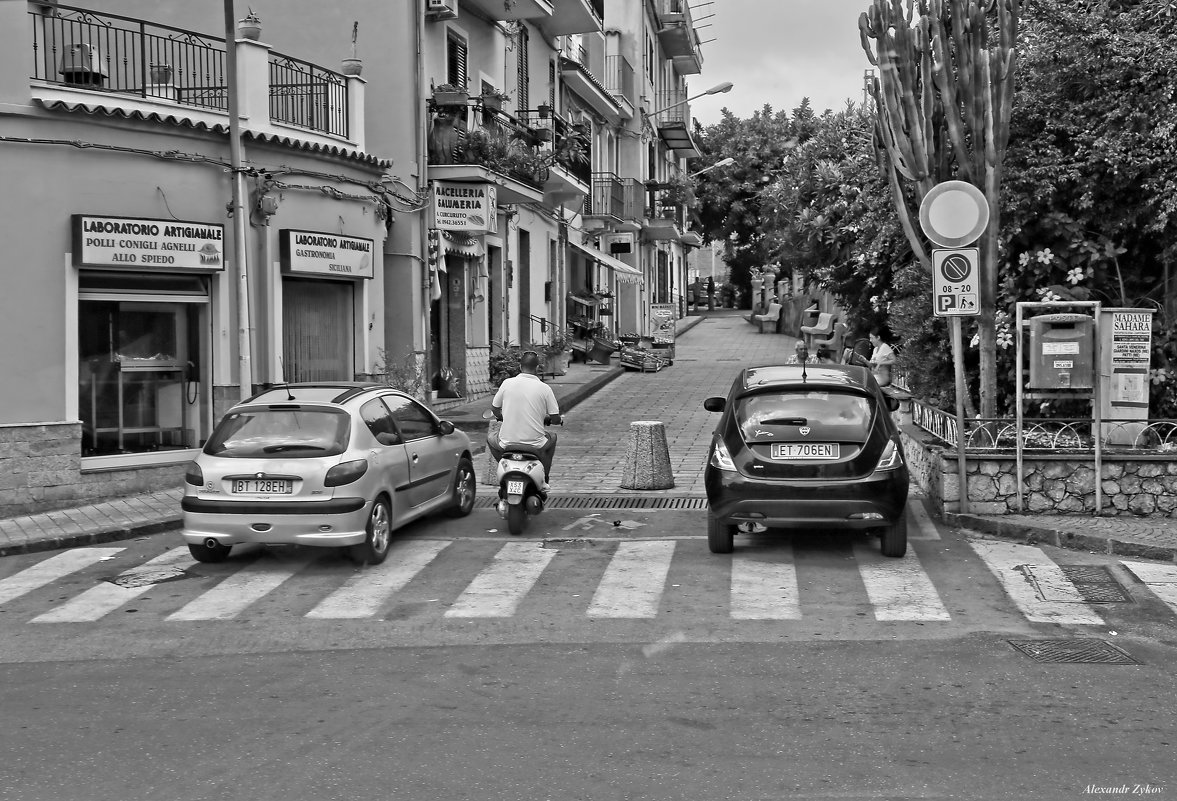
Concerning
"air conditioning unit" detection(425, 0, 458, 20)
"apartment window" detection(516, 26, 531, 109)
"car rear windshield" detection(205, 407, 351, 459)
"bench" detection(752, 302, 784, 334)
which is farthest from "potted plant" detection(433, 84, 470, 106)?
"bench" detection(752, 302, 784, 334)

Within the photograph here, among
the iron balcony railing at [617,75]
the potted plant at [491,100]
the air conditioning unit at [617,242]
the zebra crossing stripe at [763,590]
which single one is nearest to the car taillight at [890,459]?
the zebra crossing stripe at [763,590]

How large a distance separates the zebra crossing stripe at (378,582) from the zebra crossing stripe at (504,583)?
1.92ft

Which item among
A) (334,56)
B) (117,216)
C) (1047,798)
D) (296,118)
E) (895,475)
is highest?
(334,56)

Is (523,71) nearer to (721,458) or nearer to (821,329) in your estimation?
(821,329)

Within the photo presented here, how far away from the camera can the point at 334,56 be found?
782 inches

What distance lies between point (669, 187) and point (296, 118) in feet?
105

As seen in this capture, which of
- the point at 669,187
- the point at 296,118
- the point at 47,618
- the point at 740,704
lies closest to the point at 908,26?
the point at 296,118

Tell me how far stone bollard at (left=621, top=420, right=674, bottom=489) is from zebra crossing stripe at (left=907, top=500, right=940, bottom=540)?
2.79 metres

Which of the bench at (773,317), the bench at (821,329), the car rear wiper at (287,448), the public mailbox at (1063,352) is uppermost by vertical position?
the bench at (773,317)

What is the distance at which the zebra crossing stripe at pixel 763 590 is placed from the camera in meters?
8.73

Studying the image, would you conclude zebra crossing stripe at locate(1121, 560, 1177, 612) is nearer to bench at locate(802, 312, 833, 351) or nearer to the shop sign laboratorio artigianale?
the shop sign laboratorio artigianale

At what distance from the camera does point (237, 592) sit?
973 centimetres

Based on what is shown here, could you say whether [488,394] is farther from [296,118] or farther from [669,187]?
[669,187]

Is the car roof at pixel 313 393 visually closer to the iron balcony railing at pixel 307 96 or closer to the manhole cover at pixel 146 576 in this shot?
A: the manhole cover at pixel 146 576
